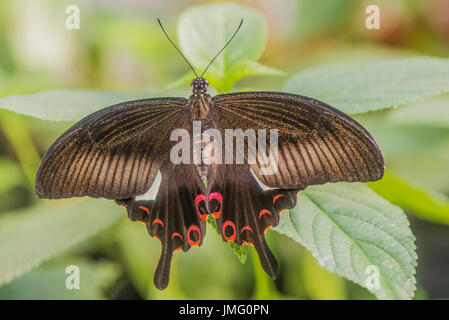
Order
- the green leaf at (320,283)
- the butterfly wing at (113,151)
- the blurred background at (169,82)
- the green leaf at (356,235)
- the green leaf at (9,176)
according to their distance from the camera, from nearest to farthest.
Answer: the green leaf at (356,235), the butterfly wing at (113,151), the green leaf at (320,283), the blurred background at (169,82), the green leaf at (9,176)

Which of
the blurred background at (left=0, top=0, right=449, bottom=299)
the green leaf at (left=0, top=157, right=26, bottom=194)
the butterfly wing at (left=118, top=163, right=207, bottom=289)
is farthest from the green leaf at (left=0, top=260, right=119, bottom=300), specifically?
the butterfly wing at (left=118, top=163, right=207, bottom=289)

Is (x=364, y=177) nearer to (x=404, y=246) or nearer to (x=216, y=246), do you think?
(x=404, y=246)

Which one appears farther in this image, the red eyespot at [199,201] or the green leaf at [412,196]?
the green leaf at [412,196]

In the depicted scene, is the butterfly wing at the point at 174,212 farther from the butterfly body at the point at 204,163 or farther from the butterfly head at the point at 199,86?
the butterfly head at the point at 199,86

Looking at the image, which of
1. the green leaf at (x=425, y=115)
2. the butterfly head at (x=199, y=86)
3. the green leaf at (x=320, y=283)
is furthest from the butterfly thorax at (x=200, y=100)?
the green leaf at (x=425, y=115)

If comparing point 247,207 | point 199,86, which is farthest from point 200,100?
point 247,207

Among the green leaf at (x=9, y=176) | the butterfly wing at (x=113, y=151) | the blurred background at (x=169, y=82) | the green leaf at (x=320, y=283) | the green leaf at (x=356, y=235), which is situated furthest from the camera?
the green leaf at (x=9, y=176)

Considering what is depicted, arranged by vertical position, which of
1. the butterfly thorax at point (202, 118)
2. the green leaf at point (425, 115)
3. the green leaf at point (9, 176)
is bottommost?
the butterfly thorax at point (202, 118)

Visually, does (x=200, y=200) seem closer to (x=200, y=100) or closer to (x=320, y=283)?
(x=200, y=100)
